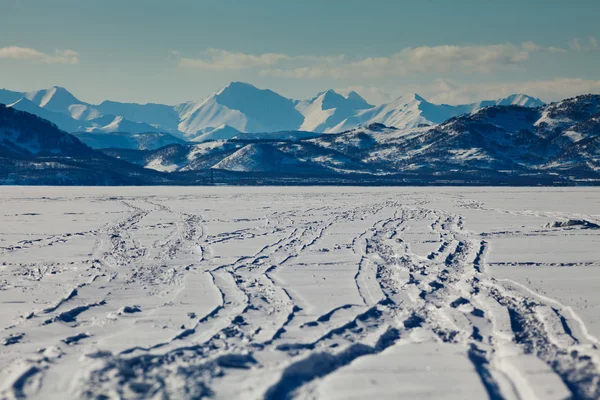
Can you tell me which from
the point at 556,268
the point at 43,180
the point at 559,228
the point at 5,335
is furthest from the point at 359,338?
the point at 43,180

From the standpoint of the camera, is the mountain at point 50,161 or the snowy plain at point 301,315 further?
the mountain at point 50,161

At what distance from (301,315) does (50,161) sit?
444ft

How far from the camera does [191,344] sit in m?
10.2

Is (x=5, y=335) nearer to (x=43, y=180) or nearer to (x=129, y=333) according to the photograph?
(x=129, y=333)

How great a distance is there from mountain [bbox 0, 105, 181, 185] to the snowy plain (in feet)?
301

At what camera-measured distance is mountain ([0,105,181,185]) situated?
113062 mm

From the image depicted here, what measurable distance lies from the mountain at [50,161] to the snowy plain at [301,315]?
91.7 m

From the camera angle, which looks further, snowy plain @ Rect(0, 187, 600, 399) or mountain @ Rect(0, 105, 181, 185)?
mountain @ Rect(0, 105, 181, 185)

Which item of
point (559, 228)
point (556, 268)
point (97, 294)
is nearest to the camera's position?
point (97, 294)

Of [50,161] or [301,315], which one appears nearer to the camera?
[301,315]

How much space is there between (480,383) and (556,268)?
10.8 m

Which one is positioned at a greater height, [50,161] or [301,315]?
[50,161]

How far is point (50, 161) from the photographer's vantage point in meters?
137

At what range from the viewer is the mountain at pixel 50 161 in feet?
371
